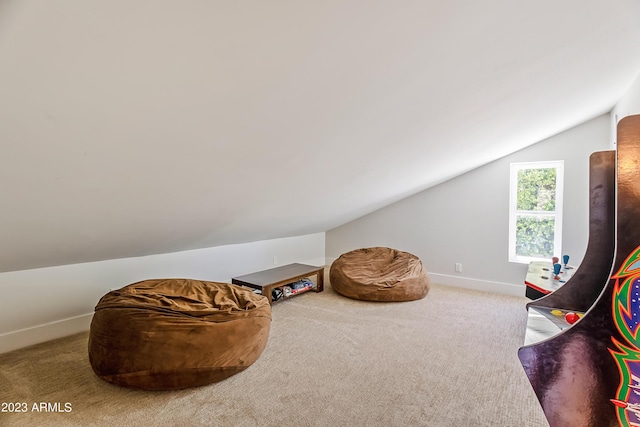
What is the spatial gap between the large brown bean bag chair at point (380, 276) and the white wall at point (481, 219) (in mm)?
536

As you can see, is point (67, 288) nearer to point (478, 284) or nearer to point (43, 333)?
point (43, 333)

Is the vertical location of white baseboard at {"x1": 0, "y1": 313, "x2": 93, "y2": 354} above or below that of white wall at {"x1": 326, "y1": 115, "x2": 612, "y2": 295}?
below

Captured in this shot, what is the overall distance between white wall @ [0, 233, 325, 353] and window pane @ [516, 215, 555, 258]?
4.00 m

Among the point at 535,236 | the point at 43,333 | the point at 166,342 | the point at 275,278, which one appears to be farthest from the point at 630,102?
the point at 43,333

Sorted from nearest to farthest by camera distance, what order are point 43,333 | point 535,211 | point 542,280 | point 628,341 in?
point 628,341
point 542,280
point 43,333
point 535,211

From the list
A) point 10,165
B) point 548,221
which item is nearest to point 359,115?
point 10,165

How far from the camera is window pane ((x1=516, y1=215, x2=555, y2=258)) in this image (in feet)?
13.0

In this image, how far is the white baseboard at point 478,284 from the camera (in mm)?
4035

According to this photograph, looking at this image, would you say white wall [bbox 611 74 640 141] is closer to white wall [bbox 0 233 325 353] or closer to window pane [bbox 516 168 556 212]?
window pane [bbox 516 168 556 212]

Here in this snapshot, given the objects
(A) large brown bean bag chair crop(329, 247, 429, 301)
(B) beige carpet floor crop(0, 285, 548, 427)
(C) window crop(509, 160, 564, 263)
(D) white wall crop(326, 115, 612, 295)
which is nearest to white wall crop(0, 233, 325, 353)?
(B) beige carpet floor crop(0, 285, 548, 427)

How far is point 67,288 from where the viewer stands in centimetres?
265

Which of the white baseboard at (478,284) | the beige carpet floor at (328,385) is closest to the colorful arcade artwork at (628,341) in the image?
the beige carpet floor at (328,385)

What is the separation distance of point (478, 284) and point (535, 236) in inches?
37.7

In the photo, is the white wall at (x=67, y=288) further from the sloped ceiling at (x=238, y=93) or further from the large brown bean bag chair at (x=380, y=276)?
the large brown bean bag chair at (x=380, y=276)
